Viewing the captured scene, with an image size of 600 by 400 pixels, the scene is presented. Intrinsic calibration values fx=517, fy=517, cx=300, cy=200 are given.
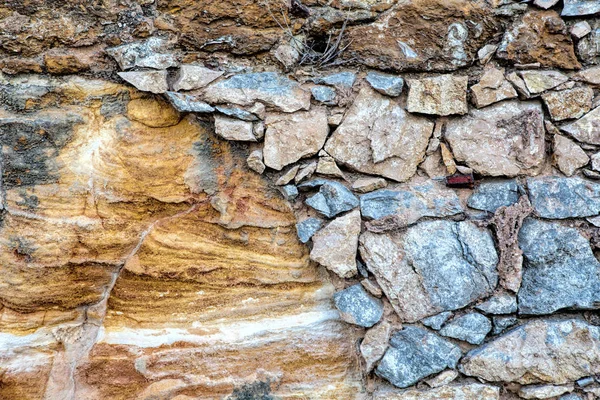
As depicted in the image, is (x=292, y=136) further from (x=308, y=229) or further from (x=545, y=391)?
(x=545, y=391)

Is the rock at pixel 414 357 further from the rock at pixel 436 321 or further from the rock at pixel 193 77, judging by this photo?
the rock at pixel 193 77

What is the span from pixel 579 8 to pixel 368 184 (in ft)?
3.76

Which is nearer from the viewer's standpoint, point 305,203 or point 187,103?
point 187,103

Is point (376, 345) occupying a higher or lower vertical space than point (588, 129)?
lower

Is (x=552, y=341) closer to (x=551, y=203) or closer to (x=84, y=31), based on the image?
(x=551, y=203)

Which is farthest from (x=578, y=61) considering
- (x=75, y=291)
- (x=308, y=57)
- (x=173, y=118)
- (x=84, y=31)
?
(x=75, y=291)

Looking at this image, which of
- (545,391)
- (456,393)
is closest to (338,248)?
(456,393)

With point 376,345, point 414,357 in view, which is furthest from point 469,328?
point 376,345

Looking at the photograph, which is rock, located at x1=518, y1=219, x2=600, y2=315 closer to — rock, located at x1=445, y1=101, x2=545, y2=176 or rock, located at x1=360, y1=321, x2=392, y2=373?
rock, located at x1=445, y1=101, x2=545, y2=176

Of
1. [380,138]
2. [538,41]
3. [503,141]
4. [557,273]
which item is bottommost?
[557,273]

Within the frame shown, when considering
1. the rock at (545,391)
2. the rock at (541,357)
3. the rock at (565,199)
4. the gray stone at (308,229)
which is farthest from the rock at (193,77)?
the rock at (545,391)

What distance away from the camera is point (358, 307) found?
85.3 inches

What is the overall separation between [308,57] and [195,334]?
50.8 inches

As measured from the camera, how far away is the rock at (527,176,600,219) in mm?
2191
